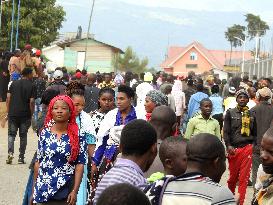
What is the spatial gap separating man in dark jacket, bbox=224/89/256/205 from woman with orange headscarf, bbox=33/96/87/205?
445 centimetres

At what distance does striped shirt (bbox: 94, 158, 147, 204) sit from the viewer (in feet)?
16.6

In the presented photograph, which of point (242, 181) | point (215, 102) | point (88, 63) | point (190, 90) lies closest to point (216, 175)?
point (242, 181)

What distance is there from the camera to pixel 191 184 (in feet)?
15.0

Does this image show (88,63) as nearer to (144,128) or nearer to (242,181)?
(242,181)

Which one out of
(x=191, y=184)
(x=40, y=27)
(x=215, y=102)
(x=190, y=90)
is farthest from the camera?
(x=40, y=27)

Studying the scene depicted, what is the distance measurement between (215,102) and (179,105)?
7.51 ft

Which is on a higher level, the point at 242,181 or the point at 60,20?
the point at 60,20

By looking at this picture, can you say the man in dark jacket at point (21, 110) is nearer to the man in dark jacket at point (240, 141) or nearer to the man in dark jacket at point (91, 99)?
the man in dark jacket at point (91, 99)

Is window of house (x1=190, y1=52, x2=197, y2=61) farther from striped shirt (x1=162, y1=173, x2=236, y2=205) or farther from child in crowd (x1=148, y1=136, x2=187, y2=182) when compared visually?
striped shirt (x1=162, y1=173, x2=236, y2=205)

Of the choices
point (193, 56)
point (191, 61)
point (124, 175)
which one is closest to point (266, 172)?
point (124, 175)

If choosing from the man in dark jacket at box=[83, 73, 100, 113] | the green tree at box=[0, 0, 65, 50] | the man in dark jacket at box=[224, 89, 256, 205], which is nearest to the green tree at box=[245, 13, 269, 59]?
the green tree at box=[0, 0, 65, 50]

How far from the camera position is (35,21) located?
183ft

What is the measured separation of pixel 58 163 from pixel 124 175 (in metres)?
2.40

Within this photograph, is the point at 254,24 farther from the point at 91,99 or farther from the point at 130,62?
the point at 91,99
